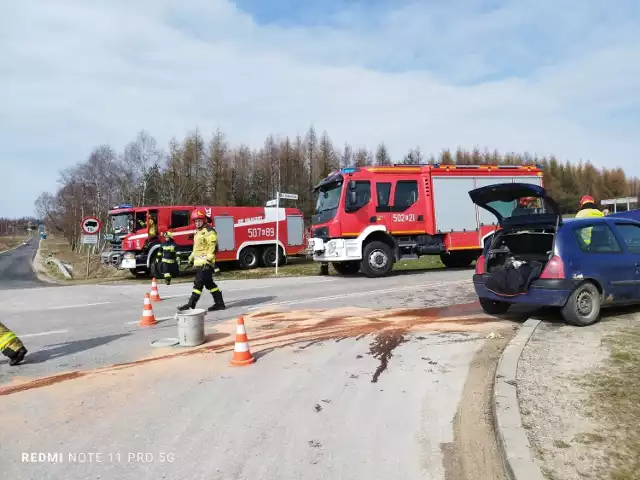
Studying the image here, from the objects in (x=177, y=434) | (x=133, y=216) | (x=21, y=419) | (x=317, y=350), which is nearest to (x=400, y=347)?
(x=317, y=350)

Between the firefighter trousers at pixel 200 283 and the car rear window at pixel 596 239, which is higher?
the car rear window at pixel 596 239

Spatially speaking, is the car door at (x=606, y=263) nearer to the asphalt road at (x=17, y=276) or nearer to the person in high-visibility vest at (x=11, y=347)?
the person in high-visibility vest at (x=11, y=347)

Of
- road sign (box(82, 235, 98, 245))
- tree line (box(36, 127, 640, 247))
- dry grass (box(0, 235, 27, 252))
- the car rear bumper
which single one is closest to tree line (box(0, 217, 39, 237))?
dry grass (box(0, 235, 27, 252))

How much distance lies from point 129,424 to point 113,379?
4.19 feet

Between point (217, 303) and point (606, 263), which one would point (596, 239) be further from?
point (217, 303)

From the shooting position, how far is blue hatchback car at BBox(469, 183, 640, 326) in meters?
6.52

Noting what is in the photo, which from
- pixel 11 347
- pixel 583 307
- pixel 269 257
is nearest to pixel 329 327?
pixel 583 307

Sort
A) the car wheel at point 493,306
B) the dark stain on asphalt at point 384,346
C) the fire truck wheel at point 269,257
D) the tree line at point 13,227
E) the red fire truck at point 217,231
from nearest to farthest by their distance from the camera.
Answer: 1. the dark stain on asphalt at point 384,346
2. the car wheel at point 493,306
3. the red fire truck at point 217,231
4. the fire truck wheel at point 269,257
5. the tree line at point 13,227

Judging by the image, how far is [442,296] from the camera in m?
10.3

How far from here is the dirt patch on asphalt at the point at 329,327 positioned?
5.72 meters

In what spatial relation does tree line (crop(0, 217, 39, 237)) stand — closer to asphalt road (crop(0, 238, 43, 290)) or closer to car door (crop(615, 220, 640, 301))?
asphalt road (crop(0, 238, 43, 290))

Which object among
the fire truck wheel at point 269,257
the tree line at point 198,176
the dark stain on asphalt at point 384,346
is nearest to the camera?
the dark stain on asphalt at point 384,346

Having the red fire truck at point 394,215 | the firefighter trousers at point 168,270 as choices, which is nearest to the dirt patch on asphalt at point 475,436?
the red fire truck at point 394,215

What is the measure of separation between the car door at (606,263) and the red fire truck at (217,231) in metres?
12.4
